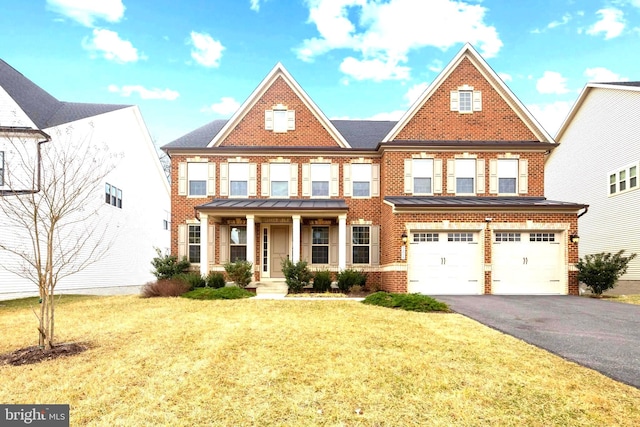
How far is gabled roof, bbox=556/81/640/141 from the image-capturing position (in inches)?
672

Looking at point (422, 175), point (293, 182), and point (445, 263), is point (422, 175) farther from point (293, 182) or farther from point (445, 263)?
point (293, 182)

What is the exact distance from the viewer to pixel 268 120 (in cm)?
1661

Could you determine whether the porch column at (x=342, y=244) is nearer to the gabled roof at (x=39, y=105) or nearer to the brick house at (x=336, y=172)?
the brick house at (x=336, y=172)

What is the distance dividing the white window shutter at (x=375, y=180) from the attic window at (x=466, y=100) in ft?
15.5

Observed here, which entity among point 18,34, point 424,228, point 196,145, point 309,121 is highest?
point 18,34

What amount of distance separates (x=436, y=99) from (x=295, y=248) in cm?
1013

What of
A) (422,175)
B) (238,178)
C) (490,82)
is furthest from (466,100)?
(238,178)

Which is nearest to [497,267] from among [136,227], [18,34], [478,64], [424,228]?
[424,228]

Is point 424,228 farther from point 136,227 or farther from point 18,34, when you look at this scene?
point 18,34

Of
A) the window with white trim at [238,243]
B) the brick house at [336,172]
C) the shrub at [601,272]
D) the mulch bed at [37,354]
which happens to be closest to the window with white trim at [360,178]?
the brick house at [336,172]

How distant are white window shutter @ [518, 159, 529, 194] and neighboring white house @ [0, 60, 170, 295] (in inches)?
729

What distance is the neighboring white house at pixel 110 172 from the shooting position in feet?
48.1

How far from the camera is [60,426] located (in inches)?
134

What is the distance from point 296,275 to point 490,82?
13.4 metres
